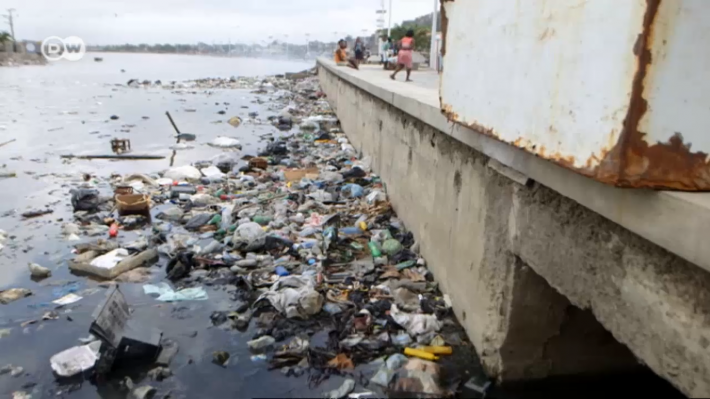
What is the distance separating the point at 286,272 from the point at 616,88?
369cm

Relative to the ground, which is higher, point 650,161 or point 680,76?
point 680,76

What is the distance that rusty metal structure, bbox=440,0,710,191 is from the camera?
4.98 feet

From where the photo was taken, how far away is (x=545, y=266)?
2.62 m

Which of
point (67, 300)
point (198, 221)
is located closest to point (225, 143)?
point (198, 221)

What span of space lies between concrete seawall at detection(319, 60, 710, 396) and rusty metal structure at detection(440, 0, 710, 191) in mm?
169

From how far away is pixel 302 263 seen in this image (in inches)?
200

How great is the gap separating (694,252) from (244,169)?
27.6 ft

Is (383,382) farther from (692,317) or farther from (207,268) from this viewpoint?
(207,268)

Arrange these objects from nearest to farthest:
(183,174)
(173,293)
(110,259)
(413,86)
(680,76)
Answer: (680,76) < (173,293) < (110,259) < (413,86) < (183,174)

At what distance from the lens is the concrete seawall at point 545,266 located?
5.71 ft

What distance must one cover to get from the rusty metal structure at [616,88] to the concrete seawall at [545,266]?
6.7 inches

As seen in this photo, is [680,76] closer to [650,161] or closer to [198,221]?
[650,161]

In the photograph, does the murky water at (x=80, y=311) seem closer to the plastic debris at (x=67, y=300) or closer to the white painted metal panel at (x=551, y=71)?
the plastic debris at (x=67, y=300)

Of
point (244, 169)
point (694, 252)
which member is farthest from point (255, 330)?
point (244, 169)
